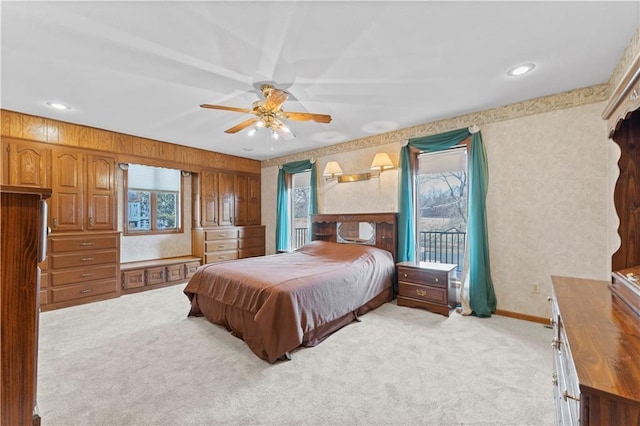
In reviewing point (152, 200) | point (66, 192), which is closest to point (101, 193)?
point (66, 192)

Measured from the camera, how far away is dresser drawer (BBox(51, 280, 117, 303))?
Result: 3.62 m

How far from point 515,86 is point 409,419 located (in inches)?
124

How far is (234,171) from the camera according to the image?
5.91m

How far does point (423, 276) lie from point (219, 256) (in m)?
3.88

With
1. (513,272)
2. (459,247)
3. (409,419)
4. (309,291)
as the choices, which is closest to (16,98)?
(309,291)

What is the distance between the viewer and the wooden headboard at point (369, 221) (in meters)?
4.12

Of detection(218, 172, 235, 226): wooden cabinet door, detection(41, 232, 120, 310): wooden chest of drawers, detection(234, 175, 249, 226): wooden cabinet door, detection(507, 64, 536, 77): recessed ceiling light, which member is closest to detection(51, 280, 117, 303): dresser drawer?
detection(41, 232, 120, 310): wooden chest of drawers

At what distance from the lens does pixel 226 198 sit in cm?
576

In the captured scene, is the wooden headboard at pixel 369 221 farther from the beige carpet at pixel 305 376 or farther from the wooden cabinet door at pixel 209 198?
the wooden cabinet door at pixel 209 198

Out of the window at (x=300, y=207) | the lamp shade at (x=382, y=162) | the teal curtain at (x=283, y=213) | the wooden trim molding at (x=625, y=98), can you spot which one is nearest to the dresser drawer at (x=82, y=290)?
the teal curtain at (x=283, y=213)

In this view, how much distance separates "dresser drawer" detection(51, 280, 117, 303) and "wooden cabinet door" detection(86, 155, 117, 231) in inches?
32.3

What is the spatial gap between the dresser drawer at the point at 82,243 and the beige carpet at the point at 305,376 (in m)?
1.07

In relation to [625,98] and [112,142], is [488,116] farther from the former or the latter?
[112,142]

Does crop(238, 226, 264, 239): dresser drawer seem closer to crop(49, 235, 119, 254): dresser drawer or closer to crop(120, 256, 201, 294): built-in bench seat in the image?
crop(120, 256, 201, 294): built-in bench seat
